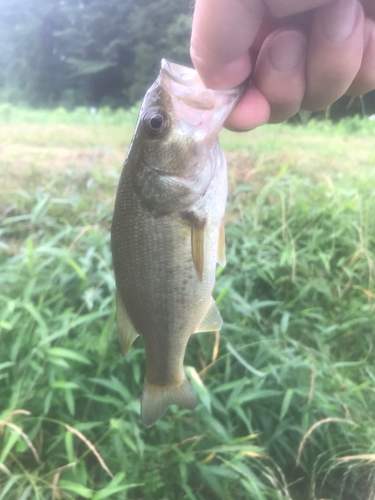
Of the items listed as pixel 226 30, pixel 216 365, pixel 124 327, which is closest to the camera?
pixel 226 30

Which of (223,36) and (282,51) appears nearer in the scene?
(223,36)

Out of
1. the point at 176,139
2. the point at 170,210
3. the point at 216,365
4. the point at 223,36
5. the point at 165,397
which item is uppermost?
the point at 223,36

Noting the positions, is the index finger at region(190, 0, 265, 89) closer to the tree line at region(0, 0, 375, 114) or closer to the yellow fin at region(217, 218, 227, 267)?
the yellow fin at region(217, 218, 227, 267)

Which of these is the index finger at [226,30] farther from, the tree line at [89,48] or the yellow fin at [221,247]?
the tree line at [89,48]

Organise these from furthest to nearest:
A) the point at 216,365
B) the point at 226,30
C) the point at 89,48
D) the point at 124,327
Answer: the point at 89,48
the point at 216,365
the point at 124,327
the point at 226,30

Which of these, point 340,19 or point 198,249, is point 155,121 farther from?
point 340,19

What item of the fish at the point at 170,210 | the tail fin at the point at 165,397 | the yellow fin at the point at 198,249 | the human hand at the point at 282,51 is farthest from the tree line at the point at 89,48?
the tail fin at the point at 165,397

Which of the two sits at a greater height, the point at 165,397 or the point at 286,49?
the point at 286,49

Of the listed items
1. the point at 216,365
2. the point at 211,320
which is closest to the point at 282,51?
the point at 211,320
